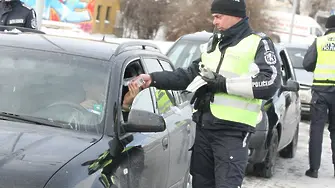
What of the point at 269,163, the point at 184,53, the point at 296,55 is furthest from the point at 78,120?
the point at 296,55

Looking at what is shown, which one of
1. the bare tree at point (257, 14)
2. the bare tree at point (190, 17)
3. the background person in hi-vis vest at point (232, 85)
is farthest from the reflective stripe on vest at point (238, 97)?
the bare tree at point (257, 14)

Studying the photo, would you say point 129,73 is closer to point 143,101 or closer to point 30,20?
point 143,101

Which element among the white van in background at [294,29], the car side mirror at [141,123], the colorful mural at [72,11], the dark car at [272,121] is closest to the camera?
the car side mirror at [141,123]

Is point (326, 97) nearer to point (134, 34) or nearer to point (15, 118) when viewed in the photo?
point (15, 118)

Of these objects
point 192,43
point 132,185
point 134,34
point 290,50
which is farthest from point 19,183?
point 134,34

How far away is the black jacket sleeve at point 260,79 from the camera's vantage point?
427 centimetres

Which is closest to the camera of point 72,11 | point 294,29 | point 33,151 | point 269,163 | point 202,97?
point 33,151

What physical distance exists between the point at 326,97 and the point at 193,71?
431 cm

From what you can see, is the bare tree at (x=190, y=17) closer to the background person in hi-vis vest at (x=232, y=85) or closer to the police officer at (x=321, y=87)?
the police officer at (x=321, y=87)

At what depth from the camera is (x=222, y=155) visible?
4422 millimetres

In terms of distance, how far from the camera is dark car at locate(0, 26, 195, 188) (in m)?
3.43

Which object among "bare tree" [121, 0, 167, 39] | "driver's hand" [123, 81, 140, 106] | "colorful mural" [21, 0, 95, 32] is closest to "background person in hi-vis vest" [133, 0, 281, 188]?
"driver's hand" [123, 81, 140, 106]

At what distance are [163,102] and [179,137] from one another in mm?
310

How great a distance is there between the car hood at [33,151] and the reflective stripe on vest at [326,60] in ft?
16.9
